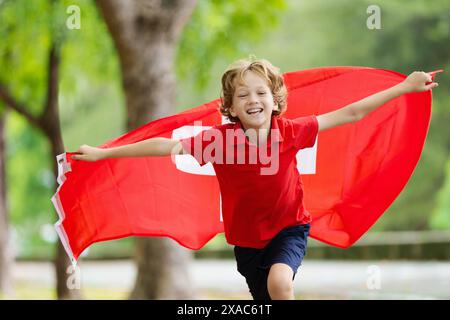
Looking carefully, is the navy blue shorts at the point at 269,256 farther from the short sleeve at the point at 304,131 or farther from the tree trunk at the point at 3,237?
the tree trunk at the point at 3,237

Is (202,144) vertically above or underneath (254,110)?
underneath

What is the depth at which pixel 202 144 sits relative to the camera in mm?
4660

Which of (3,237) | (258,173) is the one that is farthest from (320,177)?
(3,237)

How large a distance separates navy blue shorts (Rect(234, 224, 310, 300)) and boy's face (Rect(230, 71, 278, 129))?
2.07ft

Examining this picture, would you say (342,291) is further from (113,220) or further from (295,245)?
(295,245)

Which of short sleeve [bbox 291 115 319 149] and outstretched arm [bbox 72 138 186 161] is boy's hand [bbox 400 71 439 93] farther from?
outstretched arm [bbox 72 138 186 161]

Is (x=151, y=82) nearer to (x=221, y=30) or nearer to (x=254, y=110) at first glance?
(x=221, y=30)

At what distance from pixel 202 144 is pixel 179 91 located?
14.5m

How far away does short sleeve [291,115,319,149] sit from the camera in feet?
15.2

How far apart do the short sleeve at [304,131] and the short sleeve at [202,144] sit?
45 centimetres

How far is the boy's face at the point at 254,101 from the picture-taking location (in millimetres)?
4551

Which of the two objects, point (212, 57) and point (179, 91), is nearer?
point (212, 57)

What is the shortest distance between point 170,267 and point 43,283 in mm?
10034

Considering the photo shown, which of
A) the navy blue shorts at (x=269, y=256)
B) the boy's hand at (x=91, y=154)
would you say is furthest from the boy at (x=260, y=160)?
the boy's hand at (x=91, y=154)
